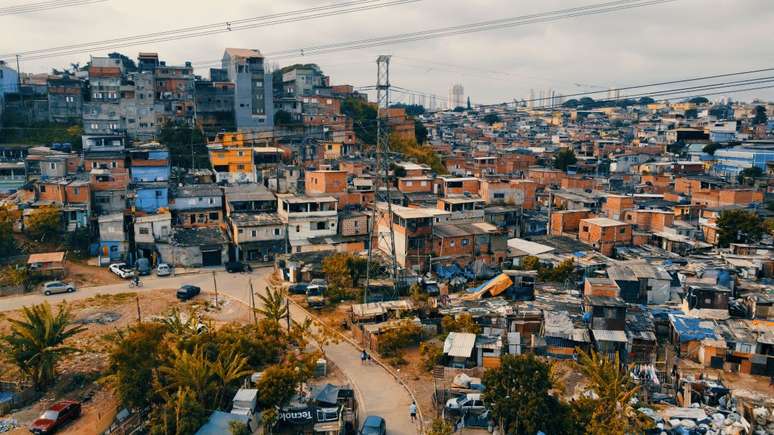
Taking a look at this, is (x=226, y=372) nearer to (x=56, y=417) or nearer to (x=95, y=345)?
(x=56, y=417)

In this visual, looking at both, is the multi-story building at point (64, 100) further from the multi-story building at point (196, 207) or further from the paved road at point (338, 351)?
the paved road at point (338, 351)

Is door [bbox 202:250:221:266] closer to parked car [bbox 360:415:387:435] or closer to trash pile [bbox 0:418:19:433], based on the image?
trash pile [bbox 0:418:19:433]

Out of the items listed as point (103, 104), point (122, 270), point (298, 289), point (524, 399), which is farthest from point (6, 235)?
point (524, 399)

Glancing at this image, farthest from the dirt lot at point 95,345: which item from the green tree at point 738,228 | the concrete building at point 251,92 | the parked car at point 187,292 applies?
the concrete building at point 251,92

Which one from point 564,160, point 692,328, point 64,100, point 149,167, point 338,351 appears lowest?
point 338,351

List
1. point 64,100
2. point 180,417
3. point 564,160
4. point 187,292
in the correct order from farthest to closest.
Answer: point 564,160 → point 64,100 → point 187,292 → point 180,417

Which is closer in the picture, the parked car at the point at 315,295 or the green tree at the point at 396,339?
the green tree at the point at 396,339
